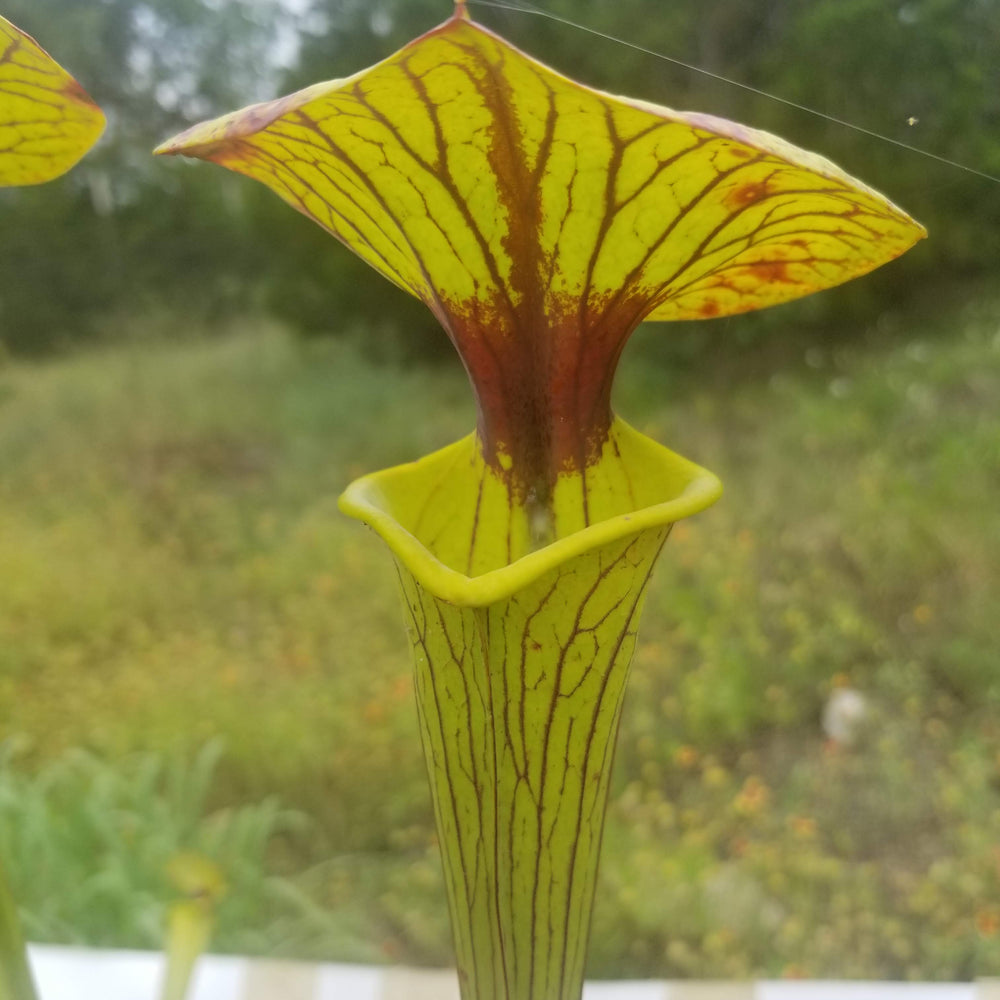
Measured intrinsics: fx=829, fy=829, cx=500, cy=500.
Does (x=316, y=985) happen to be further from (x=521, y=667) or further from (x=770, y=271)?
(x=770, y=271)

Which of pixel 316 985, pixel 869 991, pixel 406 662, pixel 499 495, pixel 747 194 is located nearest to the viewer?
pixel 747 194

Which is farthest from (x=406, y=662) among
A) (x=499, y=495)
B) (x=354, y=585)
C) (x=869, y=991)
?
(x=499, y=495)

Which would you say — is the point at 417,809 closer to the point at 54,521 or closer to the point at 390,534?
the point at 54,521

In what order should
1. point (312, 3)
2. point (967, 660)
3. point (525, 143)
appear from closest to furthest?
point (525, 143), point (312, 3), point (967, 660)

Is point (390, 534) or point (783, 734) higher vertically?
point (390, 534)

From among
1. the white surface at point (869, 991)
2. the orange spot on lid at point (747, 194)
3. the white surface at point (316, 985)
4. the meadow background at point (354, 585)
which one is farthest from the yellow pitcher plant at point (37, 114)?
the white surface at point (869, 991)

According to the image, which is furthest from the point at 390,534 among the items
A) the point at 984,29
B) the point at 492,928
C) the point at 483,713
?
the point at 984,29

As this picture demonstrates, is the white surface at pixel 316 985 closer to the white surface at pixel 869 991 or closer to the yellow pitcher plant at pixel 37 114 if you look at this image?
the white surface at pixel 869 991

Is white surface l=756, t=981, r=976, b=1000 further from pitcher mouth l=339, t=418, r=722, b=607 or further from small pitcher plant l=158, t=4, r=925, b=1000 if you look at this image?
pitcher mouth l=339, t=418, r=722, b=607
